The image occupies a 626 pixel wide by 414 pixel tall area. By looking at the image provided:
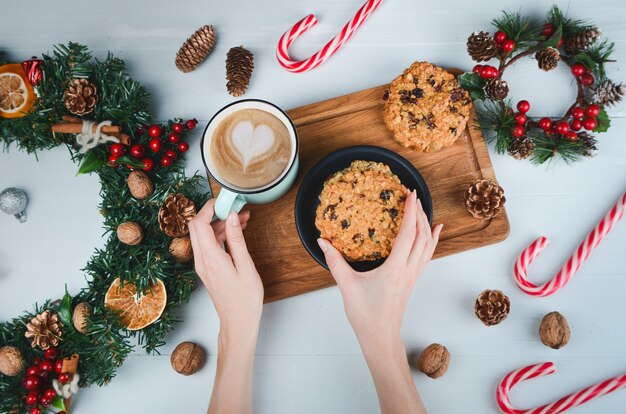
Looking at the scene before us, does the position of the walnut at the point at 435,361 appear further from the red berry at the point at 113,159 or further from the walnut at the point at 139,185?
the red berry at the point at 113,159

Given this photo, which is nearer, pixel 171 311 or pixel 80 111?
pixel 80 111

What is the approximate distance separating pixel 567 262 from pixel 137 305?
126cm

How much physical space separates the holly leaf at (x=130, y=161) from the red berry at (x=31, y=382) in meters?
0.65

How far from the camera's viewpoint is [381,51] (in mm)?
1585

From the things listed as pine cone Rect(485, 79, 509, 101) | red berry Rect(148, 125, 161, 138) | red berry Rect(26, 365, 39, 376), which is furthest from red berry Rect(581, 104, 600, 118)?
red berry Rect(26, 365, 39, 376)

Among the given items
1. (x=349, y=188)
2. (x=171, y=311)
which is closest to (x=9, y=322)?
(x=171, y=311)

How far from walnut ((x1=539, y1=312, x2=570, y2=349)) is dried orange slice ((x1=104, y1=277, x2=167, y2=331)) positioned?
1.09m

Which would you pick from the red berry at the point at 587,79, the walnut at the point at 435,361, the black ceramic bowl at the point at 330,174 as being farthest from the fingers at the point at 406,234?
the red berry at the point at 587,79

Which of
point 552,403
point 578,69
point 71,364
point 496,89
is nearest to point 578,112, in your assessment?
point 578,69

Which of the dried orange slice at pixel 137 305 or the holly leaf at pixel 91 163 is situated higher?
the holly leaf at pixel 91 163

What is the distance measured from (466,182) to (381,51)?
1.66 feet

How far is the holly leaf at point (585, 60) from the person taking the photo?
4.83ft

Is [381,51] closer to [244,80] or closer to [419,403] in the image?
[244,80]

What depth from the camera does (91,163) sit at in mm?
1459
